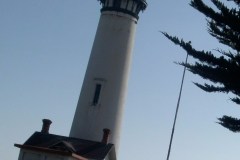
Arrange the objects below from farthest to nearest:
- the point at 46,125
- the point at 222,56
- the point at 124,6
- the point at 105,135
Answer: the point at 124,6 → the point at 46,125 → the point at 105,135 → the point at 222,56

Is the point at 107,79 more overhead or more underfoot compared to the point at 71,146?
more overhead

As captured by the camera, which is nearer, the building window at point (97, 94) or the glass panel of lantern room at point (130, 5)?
the building window at point (97, 94)

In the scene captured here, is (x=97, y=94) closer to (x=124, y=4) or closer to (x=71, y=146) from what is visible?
(x=71, y=146)

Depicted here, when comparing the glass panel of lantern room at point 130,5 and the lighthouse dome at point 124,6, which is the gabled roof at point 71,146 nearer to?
the lighthouse dome at point 124,6

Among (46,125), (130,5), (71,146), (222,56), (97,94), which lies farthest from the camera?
(130,5)

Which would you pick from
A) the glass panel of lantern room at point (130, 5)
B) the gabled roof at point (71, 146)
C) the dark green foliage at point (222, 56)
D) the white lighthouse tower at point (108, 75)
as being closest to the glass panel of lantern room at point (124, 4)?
the white lighthouse tower at point (108, 75)

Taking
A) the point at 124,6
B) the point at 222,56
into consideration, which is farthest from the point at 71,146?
the point at 222,56

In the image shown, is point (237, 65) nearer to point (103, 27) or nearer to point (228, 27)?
point (228, 27)

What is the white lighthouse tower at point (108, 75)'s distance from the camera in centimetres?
2956

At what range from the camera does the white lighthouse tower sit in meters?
29.6

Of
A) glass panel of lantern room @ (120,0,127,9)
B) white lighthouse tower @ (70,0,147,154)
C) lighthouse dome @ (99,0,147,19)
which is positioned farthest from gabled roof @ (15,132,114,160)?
glass panel of lantern room @ (120,0,127,9)

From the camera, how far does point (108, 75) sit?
1190 inches

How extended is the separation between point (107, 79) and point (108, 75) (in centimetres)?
23

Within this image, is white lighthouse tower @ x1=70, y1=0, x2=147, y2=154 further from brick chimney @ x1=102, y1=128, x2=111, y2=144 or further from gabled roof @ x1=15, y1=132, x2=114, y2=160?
gabled roof @ x1=15, y1=132, x2=114, y2=160
